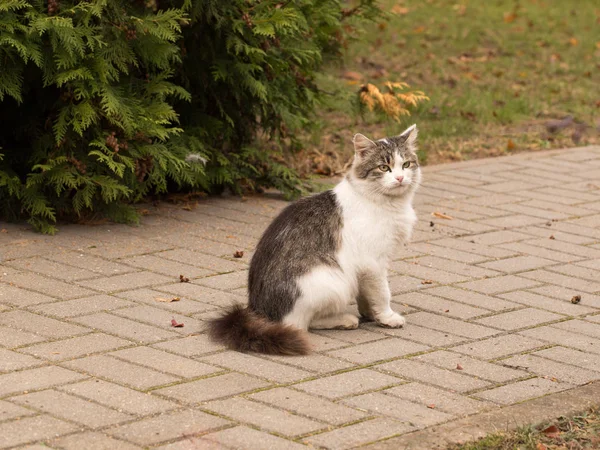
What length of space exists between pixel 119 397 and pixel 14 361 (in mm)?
664

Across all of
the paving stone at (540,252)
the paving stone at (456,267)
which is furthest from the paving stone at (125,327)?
the paving stone at (540,252)

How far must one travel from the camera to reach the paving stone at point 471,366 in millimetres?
4645

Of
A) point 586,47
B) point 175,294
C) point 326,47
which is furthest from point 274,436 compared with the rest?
point 586,47

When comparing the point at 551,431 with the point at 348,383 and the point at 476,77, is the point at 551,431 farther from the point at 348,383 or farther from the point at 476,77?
the point at 476,77

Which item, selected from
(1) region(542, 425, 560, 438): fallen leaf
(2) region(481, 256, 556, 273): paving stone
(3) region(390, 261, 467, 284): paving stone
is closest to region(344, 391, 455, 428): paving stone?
(1) region(542, 425, 560, 438): fallen leaf

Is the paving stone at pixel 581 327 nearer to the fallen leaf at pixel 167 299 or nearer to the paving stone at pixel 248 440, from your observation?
the fallen leaf at pixel 167 299

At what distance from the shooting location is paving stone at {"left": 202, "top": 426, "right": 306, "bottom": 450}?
12.3ft

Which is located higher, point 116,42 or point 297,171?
point 116,42

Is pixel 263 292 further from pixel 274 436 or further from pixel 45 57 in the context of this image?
pixel 45 57

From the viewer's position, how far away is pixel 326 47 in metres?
8.77

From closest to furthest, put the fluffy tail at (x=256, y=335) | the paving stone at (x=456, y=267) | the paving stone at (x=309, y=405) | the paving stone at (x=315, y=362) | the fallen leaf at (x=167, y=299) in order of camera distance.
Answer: the paving stone at (x=309, y=405)
the paving stone at (x=315, y=362)
the fluffy tail at (x=256, y=335)
the fallen leaf at (x=167, y=299)
the paving stone at (x=456, y=267)

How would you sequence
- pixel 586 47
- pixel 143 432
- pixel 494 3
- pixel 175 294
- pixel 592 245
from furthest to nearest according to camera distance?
pixel 494 3
pixel 586 47
pixel 592 245
pixel 175 294
pixel 143 432

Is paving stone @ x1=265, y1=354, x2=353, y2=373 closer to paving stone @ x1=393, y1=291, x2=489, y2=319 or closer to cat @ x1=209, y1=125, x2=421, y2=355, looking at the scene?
cat @ x1=209, y1=125, x2=421, y2=355

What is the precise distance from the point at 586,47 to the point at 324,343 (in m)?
11.3
